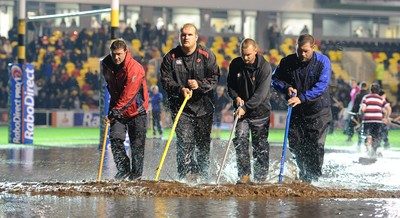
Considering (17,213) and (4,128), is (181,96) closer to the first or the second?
(17,213)

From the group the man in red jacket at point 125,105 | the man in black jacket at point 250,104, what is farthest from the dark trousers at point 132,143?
the man in black jacket at point 250,104

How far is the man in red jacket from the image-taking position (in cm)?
1346

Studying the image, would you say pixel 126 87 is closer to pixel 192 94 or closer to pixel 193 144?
pixel 192 94

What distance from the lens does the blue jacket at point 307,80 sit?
540 inches

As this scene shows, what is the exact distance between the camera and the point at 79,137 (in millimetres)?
31266

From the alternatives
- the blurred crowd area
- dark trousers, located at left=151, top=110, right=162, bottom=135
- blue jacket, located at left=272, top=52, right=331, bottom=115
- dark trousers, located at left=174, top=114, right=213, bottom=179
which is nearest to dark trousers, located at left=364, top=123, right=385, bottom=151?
dark trousers, located at left=151, top=110, right=162, bottom=135

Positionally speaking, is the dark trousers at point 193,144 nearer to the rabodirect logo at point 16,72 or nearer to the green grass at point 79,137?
the rabodirect logo at point 16,72

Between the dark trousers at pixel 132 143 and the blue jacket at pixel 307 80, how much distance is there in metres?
1.97

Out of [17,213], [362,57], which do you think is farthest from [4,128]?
[17,213]

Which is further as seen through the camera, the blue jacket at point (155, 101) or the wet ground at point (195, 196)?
the blue jacket at point (155, 101)

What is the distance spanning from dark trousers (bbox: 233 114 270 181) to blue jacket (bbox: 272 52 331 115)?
0.55m

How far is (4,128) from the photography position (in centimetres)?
3688

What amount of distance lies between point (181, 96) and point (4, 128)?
24338 millimetres

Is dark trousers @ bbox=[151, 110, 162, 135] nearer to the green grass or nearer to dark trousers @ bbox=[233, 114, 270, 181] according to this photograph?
the green grass
